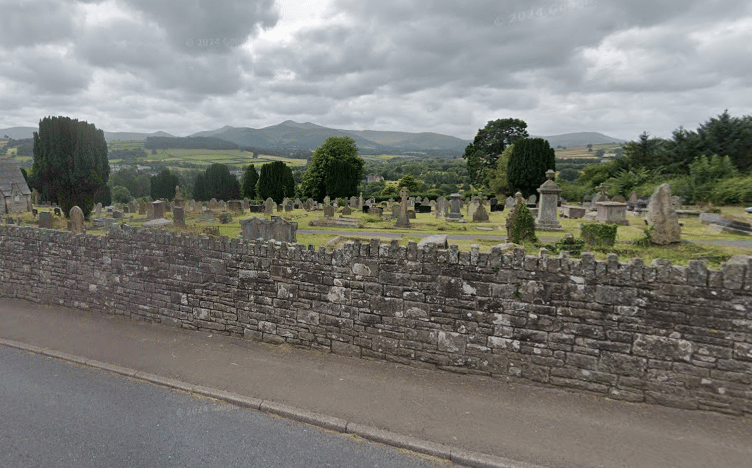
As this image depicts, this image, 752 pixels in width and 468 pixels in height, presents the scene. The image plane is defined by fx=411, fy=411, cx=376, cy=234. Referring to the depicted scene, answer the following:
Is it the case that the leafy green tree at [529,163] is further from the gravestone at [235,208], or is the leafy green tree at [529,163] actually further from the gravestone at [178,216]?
the gravestone at [178,216]

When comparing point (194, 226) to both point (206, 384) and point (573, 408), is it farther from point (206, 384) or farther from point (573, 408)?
point (573, 408)

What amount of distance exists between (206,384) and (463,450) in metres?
3.56

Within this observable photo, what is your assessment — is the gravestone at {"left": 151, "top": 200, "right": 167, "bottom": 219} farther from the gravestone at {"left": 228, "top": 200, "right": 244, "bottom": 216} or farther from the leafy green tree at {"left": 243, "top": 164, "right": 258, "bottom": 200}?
the leafy green tree at {"left": 243, "top": 164, "right": 258, "bottom": 200}

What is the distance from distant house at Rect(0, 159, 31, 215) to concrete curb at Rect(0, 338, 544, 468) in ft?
120

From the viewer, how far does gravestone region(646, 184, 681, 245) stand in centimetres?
1189

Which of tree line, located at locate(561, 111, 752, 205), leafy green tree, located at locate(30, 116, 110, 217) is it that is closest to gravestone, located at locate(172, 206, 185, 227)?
leafy green tree, located at locate(30, 116, 110, 217)

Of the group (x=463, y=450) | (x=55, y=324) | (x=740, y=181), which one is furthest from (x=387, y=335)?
(x=740, y=181)

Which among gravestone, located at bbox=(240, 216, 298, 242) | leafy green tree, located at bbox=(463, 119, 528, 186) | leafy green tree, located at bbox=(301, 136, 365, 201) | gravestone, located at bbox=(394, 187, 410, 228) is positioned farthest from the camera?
leafy green tree, located at bbox=(463, 119, 528, 186)

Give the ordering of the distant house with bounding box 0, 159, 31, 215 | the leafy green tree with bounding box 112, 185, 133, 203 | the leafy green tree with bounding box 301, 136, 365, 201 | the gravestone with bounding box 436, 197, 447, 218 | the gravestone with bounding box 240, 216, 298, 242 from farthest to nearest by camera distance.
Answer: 1. the leafy green tree with bounding box 112, 185, 133, 203
2. the leafy green tree with bounding box 301, 136, 365, 201
3. the distant house with bounding box 0, 159, 31, 215
4. the gravestone with bounding box 436, 197, 447, 218
5. the gravestone with bounding box 240, 216, 298, 242

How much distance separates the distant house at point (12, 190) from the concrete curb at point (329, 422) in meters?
36.6

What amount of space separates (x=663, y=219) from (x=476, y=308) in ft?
32.0

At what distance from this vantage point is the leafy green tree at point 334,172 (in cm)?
4662

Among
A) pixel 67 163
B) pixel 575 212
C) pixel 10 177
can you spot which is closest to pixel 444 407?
pixel 575 212

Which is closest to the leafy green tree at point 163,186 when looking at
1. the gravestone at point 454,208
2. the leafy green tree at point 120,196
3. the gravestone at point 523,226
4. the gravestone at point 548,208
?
the leafy green tree at point 120,196
